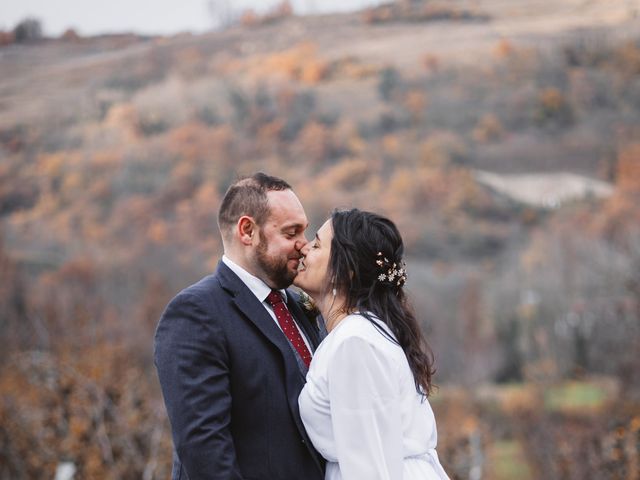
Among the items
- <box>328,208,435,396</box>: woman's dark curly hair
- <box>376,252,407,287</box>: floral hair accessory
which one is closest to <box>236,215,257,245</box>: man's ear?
<box>328,208,435,396</box>: woman's dark curly hair

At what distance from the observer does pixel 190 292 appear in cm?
296

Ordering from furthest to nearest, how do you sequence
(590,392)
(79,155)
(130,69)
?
(130,69), (79,155), (590,392)

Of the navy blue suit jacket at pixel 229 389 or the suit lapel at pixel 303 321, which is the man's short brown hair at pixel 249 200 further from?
the suit lapel at pixel 303 321

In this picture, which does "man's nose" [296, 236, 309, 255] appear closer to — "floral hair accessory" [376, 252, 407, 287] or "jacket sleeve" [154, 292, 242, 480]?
"floral hair accessory" [376, 252, 407, 287]

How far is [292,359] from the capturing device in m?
3.03

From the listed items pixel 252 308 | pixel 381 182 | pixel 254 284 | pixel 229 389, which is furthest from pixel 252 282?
pixel 381 182

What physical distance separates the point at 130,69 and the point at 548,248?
2225 cm

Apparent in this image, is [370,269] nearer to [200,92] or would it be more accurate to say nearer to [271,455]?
[271,455]

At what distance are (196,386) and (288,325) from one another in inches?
19.5

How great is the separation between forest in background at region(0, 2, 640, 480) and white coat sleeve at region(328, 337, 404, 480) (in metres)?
8.63

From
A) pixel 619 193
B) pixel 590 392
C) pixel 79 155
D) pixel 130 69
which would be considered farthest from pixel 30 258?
pixel 619 193

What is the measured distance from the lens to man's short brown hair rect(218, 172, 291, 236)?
123 inches

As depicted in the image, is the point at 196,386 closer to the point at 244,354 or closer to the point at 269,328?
the point at 244,354

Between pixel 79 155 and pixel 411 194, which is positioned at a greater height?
pixel 79 155
